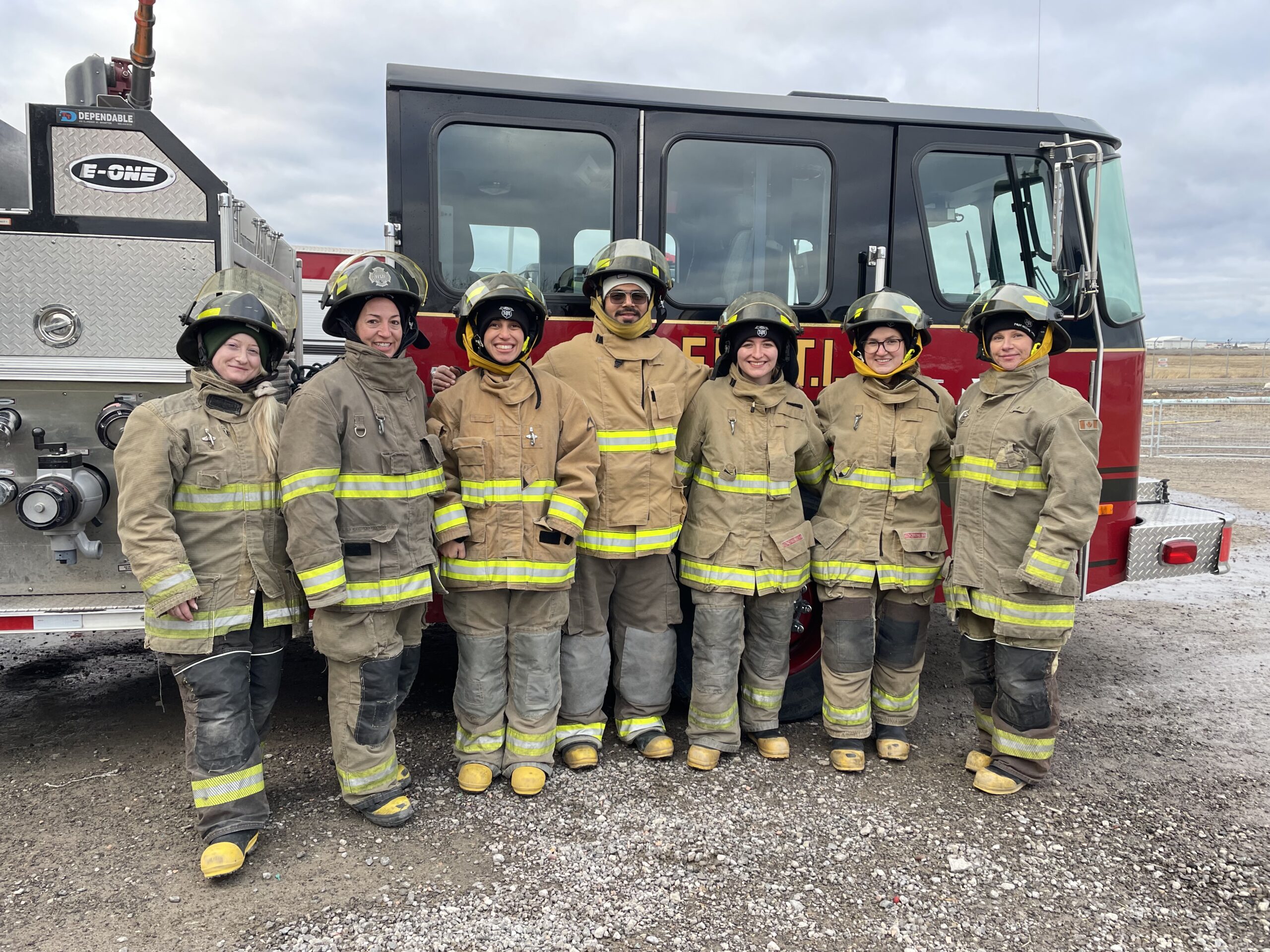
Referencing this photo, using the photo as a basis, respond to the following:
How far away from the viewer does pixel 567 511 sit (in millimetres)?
3174

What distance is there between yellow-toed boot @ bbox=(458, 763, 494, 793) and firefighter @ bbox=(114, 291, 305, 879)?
2.37ft

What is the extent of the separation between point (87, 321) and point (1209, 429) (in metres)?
22.3

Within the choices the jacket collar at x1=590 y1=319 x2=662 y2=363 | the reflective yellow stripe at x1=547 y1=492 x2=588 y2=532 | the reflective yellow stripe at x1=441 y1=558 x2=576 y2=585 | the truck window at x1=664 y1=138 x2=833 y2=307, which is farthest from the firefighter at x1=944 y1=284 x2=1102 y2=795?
the reflective yellow stripe at x1=441 y1=558 x2=576 y2=585

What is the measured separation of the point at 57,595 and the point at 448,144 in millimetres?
2427

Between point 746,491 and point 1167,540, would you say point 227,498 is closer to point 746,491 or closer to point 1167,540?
point 746,491

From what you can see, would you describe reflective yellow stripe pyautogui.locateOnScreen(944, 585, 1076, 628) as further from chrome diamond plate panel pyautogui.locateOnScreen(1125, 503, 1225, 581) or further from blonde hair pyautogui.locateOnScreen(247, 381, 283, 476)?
blonde hair pyautogui.locateOnScreen(247, 381, 283, 476)

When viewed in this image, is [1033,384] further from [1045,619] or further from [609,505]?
[609,505]

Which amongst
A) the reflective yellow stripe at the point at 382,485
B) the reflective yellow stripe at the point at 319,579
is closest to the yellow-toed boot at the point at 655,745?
the reflective yellow stripe at the point at 382,485

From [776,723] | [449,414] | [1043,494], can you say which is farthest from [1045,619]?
[449,414]

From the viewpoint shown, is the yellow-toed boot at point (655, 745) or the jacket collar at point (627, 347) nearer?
the jacket collar at point (627, 347)

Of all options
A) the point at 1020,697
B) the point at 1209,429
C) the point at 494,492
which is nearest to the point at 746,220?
the point at 494,492

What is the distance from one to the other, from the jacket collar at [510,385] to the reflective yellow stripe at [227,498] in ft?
2.77

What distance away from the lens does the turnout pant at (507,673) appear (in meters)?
3.30

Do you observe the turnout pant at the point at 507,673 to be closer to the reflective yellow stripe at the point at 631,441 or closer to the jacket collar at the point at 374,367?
the reflective yellow stripe at the point at 631,441
